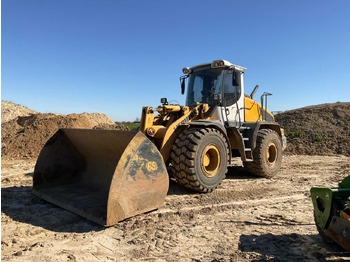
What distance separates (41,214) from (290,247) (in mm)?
3525

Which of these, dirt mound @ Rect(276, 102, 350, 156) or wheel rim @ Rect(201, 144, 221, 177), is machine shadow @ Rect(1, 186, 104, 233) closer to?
wheel rim @ Rect(201, 144, 221, 177)

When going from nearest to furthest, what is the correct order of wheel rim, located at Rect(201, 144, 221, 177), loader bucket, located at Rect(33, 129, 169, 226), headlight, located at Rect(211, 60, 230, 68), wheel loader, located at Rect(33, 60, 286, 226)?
loader bucket, located at Rect(33, 129, 169, 226), wheel loader, located at Rect(33, 60, 286, 226), wheel rim, located at Rect(201, 144, 221, 177), headlight, located at Rect(211, 60, 230, 68)

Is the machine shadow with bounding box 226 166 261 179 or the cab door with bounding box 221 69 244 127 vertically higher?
the cab door with bounding box 221 69 244 127

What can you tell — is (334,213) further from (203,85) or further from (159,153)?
(203,85)

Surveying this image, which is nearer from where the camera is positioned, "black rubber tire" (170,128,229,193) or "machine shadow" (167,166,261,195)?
"black rubber tire" (170,128,229,193)

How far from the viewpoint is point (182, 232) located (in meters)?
3.51

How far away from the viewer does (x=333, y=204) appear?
8.74ft

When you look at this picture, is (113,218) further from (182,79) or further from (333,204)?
(182,79)

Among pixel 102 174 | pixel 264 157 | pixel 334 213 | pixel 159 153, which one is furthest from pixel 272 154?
pixel 334 213

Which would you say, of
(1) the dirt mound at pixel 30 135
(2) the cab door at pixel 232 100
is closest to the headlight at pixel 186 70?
(2) the cab door at pixel 232 100

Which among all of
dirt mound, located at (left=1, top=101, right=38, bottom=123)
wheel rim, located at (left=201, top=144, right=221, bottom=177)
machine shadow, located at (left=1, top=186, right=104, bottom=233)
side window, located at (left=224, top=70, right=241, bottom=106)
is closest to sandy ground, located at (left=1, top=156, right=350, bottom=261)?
machine shadow, located at (left=1, top=186, right=104, bottom=233)

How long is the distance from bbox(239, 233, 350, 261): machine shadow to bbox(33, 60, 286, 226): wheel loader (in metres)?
1.52

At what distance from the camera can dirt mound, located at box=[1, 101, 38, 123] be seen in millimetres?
26670

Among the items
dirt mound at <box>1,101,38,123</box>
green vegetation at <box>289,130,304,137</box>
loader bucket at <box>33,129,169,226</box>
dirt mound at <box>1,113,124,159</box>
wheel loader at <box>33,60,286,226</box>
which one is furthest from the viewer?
dirt mound at <box>1,101,38,123</box>
